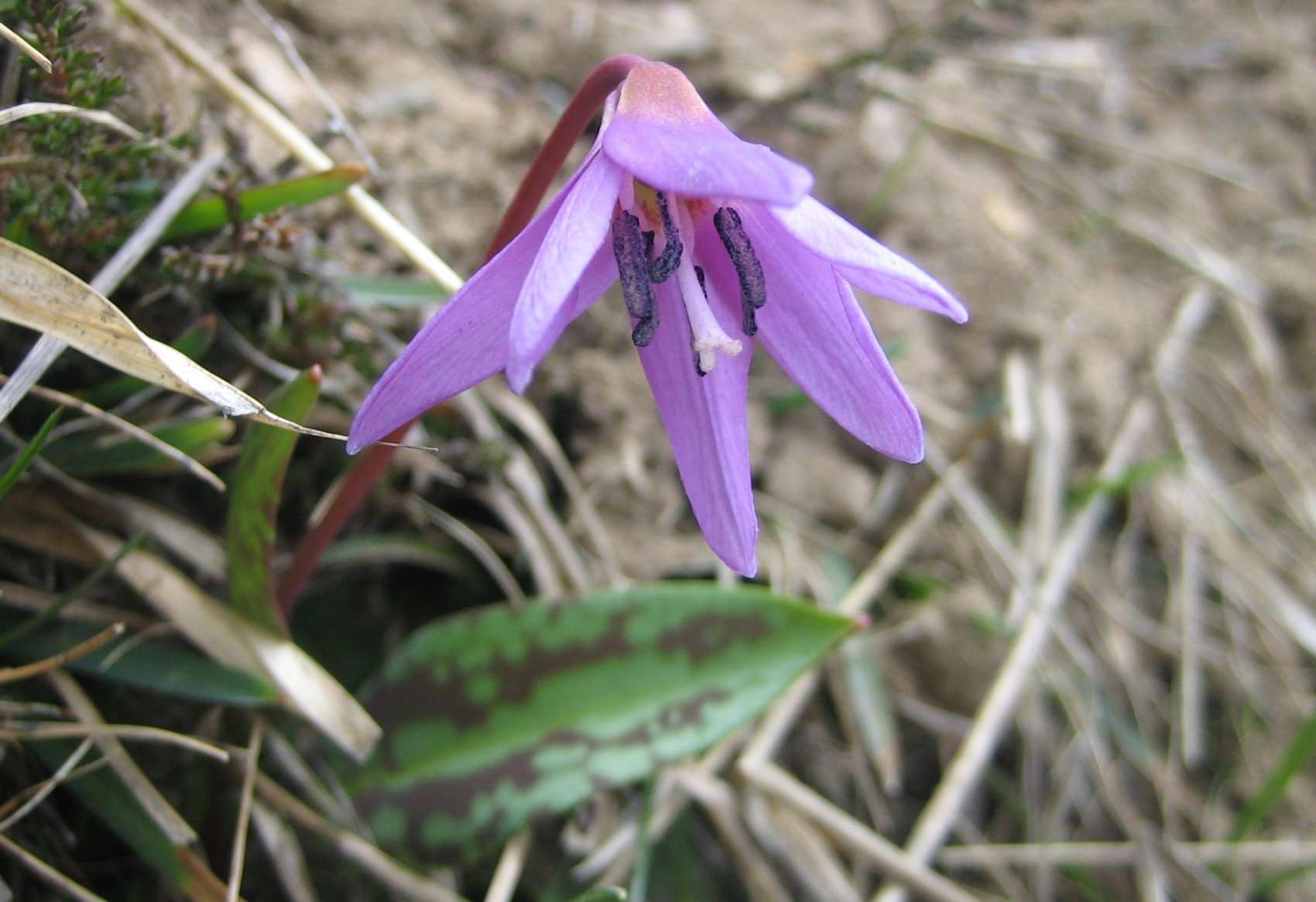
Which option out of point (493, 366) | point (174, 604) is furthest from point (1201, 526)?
point (174, 604)

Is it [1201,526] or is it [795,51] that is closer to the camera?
[1201,526]

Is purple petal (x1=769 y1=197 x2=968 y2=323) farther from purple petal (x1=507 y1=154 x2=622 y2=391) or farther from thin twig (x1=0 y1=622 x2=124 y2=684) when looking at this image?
thin twig (x1=0 y1=622 x2=124 y2=684)

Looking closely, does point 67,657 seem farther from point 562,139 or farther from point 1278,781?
point 1278,781

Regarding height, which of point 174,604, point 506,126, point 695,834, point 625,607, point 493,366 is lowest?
point 695,834

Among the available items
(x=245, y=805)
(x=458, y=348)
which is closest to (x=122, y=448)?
(x=245, y=805)

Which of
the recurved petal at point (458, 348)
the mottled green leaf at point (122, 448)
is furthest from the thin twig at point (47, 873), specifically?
the recurved petal at point (458, 348)

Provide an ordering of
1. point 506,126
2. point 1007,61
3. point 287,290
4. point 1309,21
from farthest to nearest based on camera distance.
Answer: point 1309,21 → point 1007,61 → point 506,126 → point 287,290

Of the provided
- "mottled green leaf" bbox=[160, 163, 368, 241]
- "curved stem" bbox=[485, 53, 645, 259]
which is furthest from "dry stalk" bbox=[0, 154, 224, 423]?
"curved stem" bbox=[485, 53, 645, 259]

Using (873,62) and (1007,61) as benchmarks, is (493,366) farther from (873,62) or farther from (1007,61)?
(1007,61)

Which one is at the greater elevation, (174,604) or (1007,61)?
(1007,61)
